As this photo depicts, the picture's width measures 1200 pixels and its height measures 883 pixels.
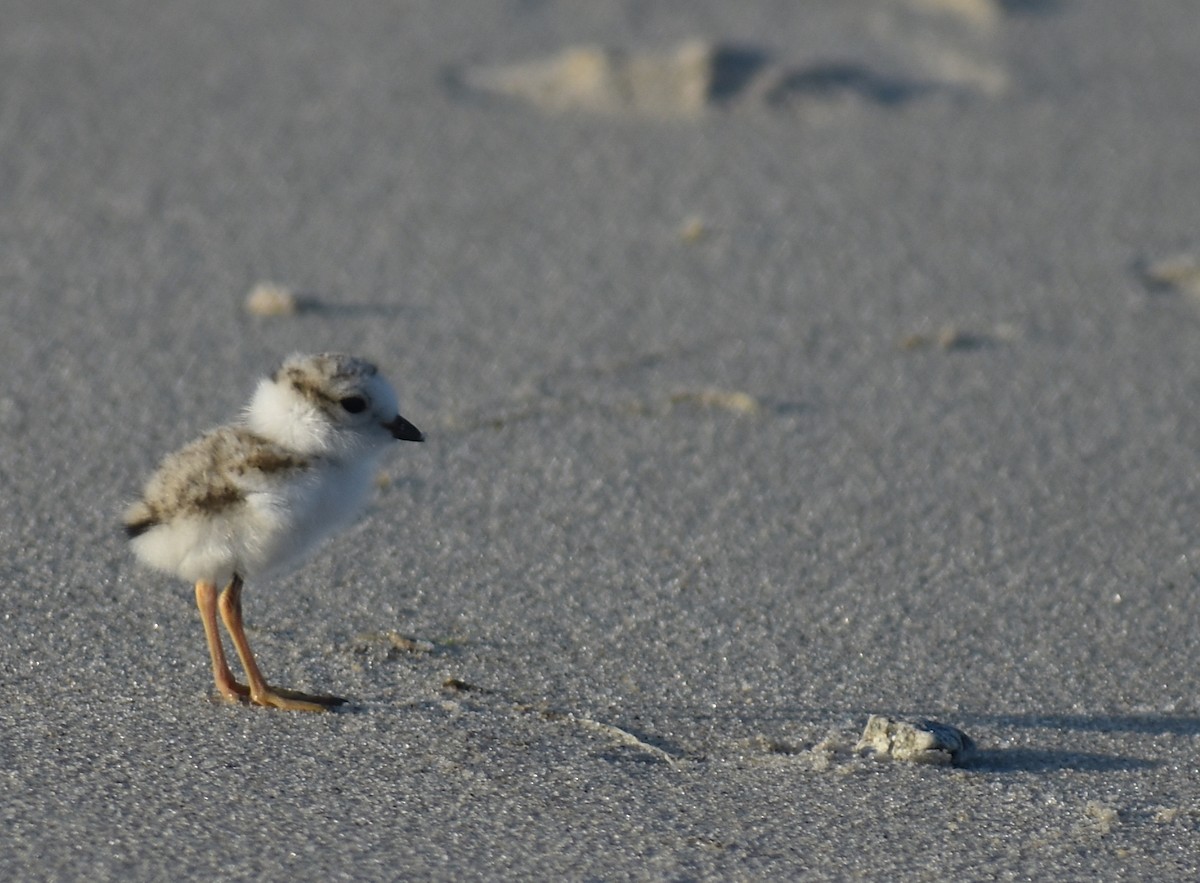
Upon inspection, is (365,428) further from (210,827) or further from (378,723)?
(210,827)

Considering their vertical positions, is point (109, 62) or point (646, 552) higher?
point (109, 62)

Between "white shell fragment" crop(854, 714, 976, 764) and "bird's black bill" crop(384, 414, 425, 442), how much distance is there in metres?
0.91

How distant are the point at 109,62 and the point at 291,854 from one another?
12.8 feet

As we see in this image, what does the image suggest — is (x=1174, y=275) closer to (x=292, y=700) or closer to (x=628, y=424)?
(x=628, y=424)

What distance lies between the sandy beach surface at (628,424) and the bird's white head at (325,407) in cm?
37

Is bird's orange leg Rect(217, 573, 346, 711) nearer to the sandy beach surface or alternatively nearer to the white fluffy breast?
the sandy beach surface

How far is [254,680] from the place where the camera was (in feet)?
9.54

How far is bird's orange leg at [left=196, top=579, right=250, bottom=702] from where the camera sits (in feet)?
9.62

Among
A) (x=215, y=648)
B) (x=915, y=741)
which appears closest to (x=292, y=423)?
(x=215, y=648)

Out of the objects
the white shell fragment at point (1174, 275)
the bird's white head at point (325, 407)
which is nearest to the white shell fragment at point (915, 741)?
the bird's white head at point (325, 407)

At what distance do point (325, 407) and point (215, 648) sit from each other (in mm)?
430

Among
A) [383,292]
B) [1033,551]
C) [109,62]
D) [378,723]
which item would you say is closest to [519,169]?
[383,292]

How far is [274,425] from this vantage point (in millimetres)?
3033

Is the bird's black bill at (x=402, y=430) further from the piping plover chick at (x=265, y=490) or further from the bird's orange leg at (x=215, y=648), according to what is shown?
the bird's orange leg at (x=215, y=648)
